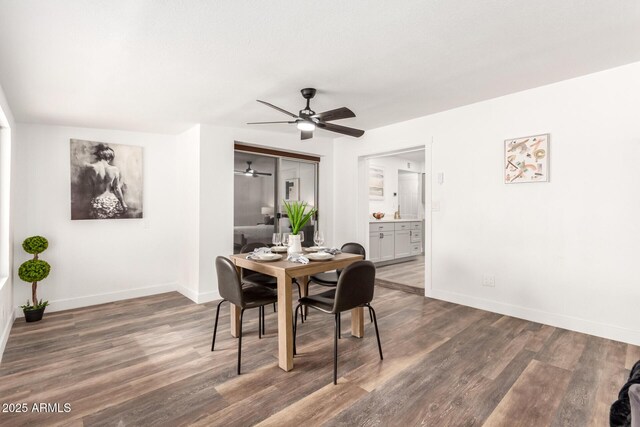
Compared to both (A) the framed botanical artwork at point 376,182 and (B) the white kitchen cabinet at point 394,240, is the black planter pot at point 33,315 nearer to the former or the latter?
(B) the white kitchen cabinet at point 394,240

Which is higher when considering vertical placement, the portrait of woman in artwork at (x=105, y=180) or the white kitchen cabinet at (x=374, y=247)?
the portrait of woman in artwork at (x=105, y=180)

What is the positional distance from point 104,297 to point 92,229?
91cm

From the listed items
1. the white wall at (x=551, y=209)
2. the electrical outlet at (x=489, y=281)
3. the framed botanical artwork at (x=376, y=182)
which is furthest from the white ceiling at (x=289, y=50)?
the framed botanical artwork at (x=376, y=182)

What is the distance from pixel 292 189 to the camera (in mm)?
5281

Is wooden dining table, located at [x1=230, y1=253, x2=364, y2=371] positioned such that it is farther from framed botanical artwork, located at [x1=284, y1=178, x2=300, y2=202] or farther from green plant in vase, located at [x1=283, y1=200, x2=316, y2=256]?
framed botanical artwork, located at [x1=284, y1=178, x2=300, y2=202]

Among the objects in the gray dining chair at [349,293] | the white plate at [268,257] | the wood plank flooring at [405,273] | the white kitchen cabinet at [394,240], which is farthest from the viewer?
the white kitchen cabinet at [394,240]

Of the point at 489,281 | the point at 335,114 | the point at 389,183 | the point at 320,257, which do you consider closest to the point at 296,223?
the point at 320,257

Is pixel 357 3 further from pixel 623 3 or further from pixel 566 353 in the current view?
pixel 566 353

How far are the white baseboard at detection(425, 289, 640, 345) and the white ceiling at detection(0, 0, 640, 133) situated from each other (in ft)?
7.53

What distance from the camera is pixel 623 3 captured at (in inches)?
73.5

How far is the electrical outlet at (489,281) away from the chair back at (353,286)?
1969 mm

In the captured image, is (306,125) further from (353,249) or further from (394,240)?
(394,240)

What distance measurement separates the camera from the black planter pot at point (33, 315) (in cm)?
345

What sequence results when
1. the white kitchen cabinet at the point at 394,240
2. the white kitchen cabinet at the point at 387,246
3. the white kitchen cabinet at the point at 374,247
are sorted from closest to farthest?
the white kitchen cabinet at the point at 374,247
the white kitchen cabinet at the point at 394,240
the white kitchen cabinet at the point at 387,246
